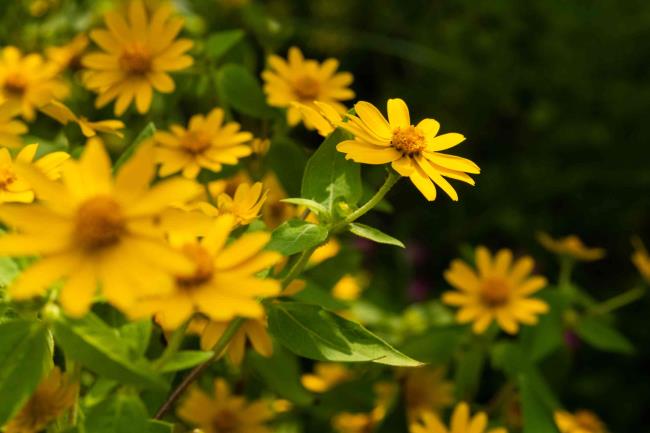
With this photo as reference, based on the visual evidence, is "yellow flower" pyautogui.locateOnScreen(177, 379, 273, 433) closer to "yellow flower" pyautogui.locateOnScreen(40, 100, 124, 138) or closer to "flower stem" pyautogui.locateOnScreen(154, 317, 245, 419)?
"flower stem" pyautogui.locateOnScreen(154, 317, 245, 419)

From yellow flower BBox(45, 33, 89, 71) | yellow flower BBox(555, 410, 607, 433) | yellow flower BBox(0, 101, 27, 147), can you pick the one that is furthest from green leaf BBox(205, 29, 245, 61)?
yellow flower BBox(555, 410, 607, 433)

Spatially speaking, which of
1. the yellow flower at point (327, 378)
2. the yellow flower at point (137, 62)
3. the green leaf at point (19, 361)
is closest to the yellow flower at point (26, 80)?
the yellow flower at point (137, 62)

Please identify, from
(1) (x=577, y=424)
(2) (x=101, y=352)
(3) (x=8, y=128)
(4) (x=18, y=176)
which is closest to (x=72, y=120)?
(3) (x=8, y=128)

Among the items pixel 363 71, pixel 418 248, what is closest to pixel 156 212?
pixel 418 248

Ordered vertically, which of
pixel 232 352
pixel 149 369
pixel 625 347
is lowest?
pixel 149 369

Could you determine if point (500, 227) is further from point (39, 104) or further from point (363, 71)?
point (39, 104)
